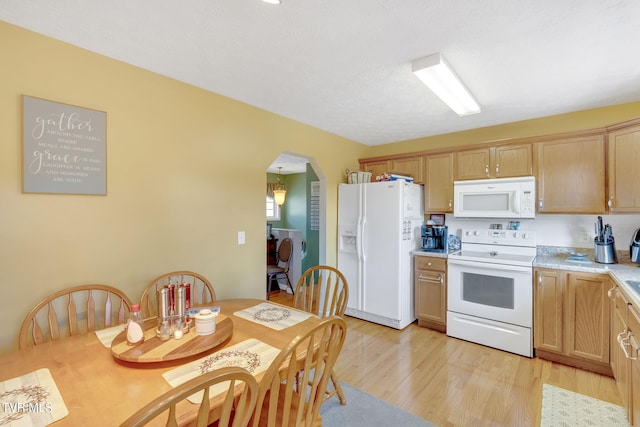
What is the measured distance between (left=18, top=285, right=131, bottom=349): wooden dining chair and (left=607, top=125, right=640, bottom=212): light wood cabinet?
145 inches

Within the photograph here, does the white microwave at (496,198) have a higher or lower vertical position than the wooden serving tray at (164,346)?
higher

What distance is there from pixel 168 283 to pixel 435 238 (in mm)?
2883

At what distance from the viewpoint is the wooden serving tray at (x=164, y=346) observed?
46.3 inches

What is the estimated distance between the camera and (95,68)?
1829 mm

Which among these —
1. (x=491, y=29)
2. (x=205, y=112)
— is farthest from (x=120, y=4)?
(x=491, y=29)

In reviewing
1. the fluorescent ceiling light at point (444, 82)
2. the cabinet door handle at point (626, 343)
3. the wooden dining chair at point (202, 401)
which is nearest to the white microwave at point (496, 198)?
the fluorescent ceiling light at point (444, 82)

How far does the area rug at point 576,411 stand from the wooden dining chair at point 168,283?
2409mm

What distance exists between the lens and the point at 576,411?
1949 mm

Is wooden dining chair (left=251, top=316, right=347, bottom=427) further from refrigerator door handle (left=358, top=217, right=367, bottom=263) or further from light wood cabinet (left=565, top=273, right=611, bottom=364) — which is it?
light wood cabinet (left=565, top=273, right=611, bottom=364)

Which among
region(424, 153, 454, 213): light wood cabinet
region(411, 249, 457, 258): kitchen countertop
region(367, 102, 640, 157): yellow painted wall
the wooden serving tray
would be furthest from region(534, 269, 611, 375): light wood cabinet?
the wooden serving tray

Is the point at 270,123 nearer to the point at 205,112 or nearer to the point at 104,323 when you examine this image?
the point at 205,112

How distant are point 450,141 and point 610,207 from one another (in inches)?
65.7

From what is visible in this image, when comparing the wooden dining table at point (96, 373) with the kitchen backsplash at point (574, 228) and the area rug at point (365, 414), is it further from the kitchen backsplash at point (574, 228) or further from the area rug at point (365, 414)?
the kitchen backsplash at point (574, 228)

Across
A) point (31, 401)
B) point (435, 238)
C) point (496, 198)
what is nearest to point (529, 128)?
point (496, 198)
